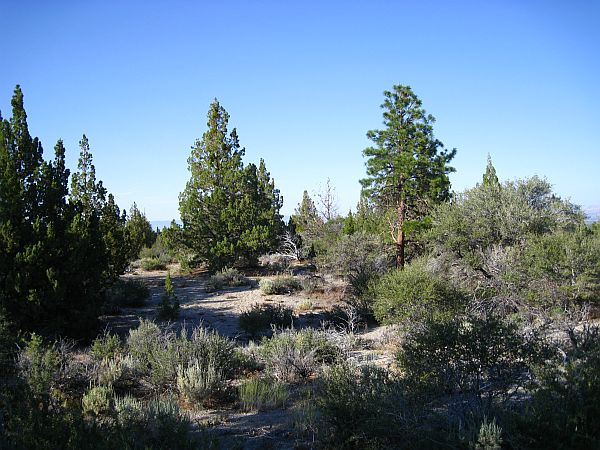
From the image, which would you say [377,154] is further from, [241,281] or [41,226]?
[41,226]

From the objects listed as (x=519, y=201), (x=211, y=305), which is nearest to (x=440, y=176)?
(x=519, y=201)

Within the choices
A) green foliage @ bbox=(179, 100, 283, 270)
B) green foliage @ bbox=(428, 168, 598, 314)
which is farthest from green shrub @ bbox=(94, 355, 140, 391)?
green foliage @ bbox=(179, 100, 283, 270)

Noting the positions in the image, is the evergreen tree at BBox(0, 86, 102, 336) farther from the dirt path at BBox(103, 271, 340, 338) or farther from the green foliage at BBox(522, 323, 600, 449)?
the green foliage at BBox(522, 323, 600, 449)

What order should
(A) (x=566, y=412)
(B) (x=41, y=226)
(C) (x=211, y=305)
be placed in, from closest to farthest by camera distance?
(A) (x=566, y=412), (B) (x=41, y=226), (C) (x=211, y=305)

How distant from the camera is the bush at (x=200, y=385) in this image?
21.2 feet

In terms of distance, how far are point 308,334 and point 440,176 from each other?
464 inches

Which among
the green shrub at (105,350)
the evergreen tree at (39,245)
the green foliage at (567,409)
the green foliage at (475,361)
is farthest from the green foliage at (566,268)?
the evergreen tree at (39,245)

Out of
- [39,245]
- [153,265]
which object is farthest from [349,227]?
[39,245]

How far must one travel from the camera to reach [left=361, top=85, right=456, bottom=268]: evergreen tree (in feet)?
59.3

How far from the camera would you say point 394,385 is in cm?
485

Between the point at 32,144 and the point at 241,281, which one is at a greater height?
the point at 32,144

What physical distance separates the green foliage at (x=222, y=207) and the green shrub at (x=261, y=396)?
16428mm

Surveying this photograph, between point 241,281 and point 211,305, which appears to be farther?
point 241,281

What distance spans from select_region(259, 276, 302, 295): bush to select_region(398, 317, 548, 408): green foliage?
1350 centimetres
